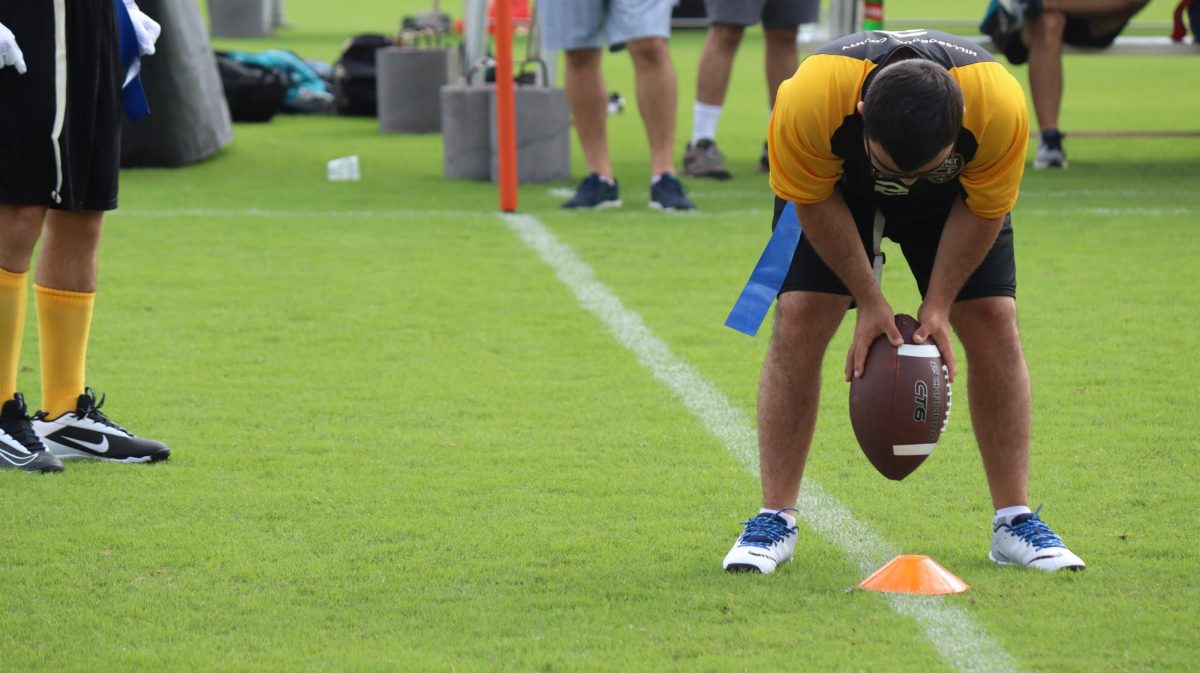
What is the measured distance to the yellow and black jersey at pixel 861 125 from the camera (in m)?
3.34

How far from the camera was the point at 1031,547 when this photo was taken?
369 centimetres

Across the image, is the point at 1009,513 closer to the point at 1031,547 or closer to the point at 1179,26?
the point at 1031,547

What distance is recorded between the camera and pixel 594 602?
3531 millimetres

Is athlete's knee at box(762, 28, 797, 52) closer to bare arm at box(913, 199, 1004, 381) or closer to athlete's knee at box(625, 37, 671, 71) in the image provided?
athlete's knee at box(625, 37, 671, 71)

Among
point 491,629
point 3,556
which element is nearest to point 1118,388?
point 491,629

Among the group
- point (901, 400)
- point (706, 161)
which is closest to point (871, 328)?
point (901, 400)

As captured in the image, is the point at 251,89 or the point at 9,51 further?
the point at 251,89

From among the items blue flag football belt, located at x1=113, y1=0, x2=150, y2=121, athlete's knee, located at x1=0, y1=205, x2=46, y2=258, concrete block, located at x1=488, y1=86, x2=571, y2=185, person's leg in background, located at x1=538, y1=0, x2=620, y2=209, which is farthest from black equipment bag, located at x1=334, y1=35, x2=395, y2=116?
athlete's knee, located at x1=0, y1=205, x2=46, y2=258

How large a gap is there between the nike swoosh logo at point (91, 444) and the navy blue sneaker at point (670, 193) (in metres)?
4.58

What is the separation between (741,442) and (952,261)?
58.5 inches

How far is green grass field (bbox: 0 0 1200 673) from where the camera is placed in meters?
3.33

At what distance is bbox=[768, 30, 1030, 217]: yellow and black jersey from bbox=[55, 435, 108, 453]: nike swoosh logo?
2.21 m

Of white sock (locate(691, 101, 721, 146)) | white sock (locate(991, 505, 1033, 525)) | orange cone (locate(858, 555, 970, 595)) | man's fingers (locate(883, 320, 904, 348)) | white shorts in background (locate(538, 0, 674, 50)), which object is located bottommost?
orange cone (locate(858, 555, 970, 595))

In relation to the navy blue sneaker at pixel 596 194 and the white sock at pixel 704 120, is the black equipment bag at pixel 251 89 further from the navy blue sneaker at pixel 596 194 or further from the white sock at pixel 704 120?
the navy blue sneaker at pixel 596 194
